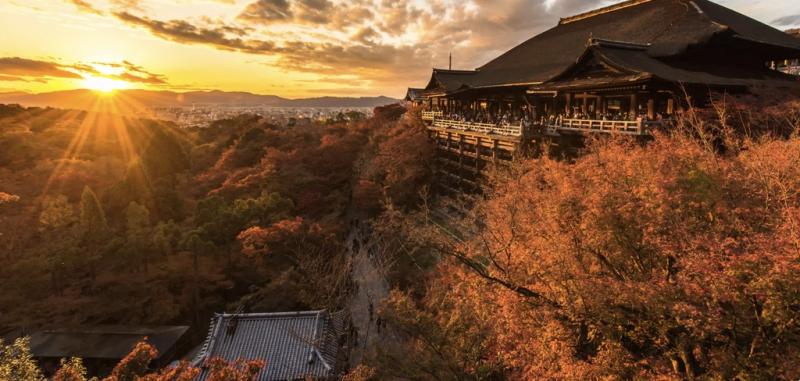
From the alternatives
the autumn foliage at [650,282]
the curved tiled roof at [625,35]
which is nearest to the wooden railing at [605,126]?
the autumn foliage at [650,282]

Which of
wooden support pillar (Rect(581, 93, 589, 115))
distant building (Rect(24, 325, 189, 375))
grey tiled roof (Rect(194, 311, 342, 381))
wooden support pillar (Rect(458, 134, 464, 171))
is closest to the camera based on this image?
grey tiled roof (Rect(194, 311, 342, 381))

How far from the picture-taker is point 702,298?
706 cm

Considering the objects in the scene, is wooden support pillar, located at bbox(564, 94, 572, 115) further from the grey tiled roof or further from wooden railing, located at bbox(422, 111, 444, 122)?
the grey tiled roof

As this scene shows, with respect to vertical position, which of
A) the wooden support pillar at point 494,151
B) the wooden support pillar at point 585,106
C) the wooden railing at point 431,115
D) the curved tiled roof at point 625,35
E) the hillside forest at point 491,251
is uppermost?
the curved tiled roof at point 625,35

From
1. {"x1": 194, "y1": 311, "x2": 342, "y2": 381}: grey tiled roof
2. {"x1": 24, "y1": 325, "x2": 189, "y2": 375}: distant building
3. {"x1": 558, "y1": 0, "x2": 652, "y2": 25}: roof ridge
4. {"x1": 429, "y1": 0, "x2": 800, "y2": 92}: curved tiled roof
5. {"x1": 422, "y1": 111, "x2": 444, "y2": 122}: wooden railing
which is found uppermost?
{"x1": 558, "y1": 0, "x2": 652, "y2": 25}: roof ridge

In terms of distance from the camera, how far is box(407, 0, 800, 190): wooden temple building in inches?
625

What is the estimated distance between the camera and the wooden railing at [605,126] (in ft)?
46.8

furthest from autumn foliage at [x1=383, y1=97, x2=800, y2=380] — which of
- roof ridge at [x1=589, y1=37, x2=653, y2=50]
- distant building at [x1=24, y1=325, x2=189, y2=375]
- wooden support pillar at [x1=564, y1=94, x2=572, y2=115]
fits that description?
distant building at [x1=24, y1=325, x2=189, y2=375]

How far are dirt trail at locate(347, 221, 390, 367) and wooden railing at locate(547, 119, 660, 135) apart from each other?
37.4 ft

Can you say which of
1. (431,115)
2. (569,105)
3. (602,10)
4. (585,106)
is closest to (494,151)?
(569,105)

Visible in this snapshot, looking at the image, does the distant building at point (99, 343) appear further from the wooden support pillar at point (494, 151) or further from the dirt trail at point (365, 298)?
the wooden support pillar at point (494, 151)

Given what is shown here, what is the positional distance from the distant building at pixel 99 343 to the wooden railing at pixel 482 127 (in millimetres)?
18064

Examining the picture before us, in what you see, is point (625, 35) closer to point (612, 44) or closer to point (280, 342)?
point (612, 44)

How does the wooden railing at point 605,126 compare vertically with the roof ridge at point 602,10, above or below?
below
